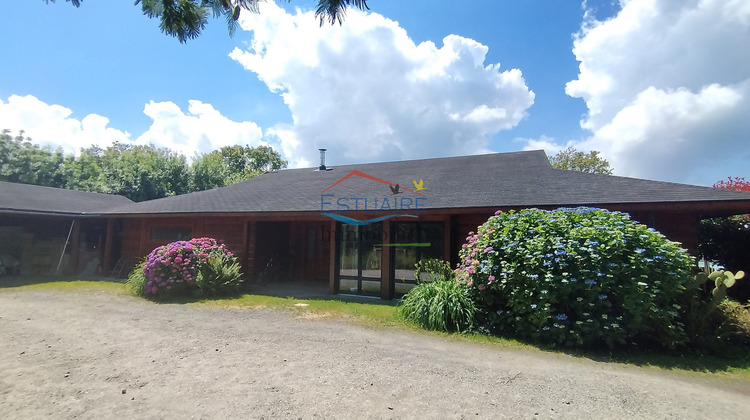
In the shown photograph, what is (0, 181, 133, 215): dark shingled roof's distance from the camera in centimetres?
1194

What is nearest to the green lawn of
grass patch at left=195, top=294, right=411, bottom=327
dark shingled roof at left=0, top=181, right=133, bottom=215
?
grass patch at left=195, top=294, right=411, bottom=327

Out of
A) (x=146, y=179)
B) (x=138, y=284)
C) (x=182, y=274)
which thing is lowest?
(x=138, y=284)

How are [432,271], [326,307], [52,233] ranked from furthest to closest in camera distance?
[52,233], [326,307], [432,271]

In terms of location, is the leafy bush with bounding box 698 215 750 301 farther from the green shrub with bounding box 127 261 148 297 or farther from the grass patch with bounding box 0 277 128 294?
the grass patch with bounding box 0 277 128 294

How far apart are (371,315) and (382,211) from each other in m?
2.57

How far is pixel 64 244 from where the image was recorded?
1353cm

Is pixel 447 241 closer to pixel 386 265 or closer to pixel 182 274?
pixel 386 265

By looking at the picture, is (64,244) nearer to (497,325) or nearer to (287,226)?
(287,226)

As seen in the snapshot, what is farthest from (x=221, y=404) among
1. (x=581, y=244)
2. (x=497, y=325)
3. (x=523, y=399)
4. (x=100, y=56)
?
(x=100, y=56)

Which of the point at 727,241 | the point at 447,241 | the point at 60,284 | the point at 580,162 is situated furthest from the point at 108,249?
the point at 580,162

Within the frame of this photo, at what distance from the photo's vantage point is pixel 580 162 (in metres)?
27.5

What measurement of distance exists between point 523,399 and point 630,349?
2713mm

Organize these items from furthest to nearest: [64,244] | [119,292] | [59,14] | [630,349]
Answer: [64,244] < [119,292] < [630,349] < [59,14]

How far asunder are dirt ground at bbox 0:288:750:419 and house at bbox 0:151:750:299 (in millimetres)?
3321
